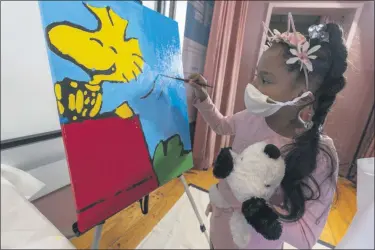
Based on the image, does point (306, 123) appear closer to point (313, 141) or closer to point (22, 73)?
point (313, 141)

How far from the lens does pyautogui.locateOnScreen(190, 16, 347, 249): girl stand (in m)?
0.52

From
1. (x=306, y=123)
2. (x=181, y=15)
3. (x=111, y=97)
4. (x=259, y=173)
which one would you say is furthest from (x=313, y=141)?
(x=181, y=15)

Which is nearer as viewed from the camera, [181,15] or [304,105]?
[304,105]

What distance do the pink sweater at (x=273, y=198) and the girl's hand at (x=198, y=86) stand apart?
21mm

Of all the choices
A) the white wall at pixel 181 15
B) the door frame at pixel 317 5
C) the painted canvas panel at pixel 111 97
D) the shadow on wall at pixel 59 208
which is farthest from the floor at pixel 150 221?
the door frame at pixel 317 5

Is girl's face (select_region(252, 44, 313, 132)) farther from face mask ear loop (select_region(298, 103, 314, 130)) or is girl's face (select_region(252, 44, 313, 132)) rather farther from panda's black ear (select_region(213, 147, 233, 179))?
panda's black ear (select_region(213, 147, 233, 179))

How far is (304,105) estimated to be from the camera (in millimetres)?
558

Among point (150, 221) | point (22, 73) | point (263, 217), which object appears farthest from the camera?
point (150, 221)

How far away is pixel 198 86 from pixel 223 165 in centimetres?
34

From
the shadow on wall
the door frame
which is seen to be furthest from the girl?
the door frame

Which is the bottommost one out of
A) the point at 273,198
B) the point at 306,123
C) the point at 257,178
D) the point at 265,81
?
the point at 273,198

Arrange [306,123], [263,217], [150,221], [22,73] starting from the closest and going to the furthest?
[263,217] < [306,123] < [22,73] < [150,221]

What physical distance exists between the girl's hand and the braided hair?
0.31m

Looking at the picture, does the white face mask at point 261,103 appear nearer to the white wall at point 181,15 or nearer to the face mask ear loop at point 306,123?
the face mask ear loop at point 306,123
